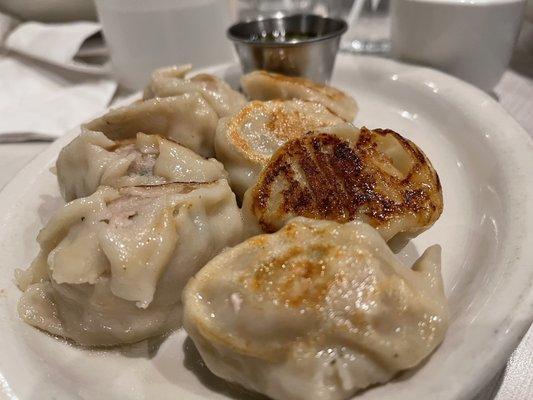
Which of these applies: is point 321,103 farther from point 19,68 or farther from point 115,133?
point 19,68

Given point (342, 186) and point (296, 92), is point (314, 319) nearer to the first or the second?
point (342, 186)

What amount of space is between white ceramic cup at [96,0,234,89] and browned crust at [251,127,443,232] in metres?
1.66

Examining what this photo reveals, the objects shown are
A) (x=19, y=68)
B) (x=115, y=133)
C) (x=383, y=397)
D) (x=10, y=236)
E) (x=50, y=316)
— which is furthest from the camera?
(x=19, y=68)

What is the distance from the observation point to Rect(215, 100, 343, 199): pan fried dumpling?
1821mm

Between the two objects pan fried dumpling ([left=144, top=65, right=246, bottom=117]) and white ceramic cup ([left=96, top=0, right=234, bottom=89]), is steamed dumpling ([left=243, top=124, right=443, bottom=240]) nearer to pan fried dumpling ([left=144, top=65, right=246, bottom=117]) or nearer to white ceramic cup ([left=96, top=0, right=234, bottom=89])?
pan fried dumpling ([left=144, top=65, right=246, bottom=117])

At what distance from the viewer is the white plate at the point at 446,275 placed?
115 cm

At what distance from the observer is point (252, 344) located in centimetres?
120

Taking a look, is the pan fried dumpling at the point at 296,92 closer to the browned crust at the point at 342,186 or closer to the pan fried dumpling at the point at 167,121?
the pan fried dumpling at the point at 167,121

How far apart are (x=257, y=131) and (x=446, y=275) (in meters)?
0.82

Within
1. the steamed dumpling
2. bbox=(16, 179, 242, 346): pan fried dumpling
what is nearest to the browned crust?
the steamed dumpling

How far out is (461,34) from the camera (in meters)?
2.54

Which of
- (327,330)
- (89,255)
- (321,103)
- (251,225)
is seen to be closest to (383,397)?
(327,330)

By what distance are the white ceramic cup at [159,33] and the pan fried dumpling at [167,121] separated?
1102mm

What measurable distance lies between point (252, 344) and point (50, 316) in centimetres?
65
